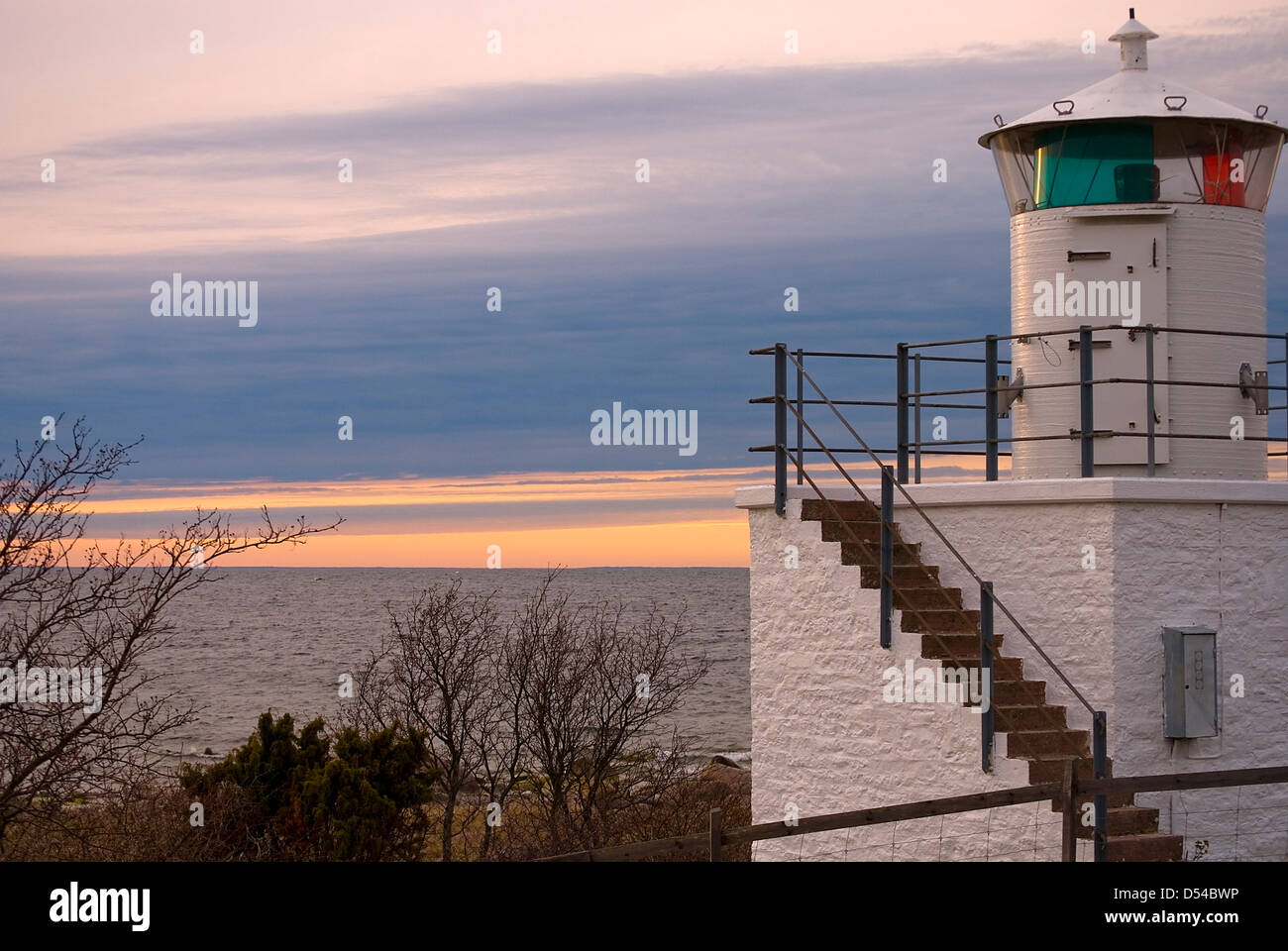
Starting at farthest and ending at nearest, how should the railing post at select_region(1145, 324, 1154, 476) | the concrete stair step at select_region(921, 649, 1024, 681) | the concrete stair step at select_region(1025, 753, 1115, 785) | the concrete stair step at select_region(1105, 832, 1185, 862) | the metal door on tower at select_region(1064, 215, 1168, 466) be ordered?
the metal door on tower at select_region(1064, 215, 1168, 466), the railing post at select_region(1145, 324, 1154, 476), the concrete stair step at select_region(921, 649, 1024, 681), the concrete stair step at select_region(1025, 753, 1115, 785), the concrete stair step at select_region(1105, 832, 1185, 862)

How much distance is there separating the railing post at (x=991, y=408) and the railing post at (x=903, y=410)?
68 cm

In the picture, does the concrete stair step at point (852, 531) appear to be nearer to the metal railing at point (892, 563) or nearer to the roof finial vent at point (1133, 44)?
the metal railing at point (892, 563)

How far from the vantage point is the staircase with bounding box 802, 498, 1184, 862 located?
1041cm

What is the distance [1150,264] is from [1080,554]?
2.96m

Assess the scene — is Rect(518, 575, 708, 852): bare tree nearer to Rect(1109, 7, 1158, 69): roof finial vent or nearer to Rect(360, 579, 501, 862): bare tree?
Rect(360, 579, 501, 862): bare tree

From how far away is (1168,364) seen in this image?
12727 mm

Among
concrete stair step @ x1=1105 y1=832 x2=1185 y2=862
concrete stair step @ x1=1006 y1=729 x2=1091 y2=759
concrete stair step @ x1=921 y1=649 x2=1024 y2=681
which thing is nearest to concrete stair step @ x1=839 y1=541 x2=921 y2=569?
concrete stair step @ x1=921 y1=649 x2=1024 y2=681

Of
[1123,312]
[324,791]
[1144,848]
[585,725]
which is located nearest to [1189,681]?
[1144,848]

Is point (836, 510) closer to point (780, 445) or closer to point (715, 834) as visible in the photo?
point (780, 445)

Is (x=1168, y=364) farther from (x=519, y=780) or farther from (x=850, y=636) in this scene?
(x=519, y=780)

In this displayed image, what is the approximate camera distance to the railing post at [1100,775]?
9.67 metres

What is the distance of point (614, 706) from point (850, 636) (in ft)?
44.7

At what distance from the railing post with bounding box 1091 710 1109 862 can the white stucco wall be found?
0.81 meters
